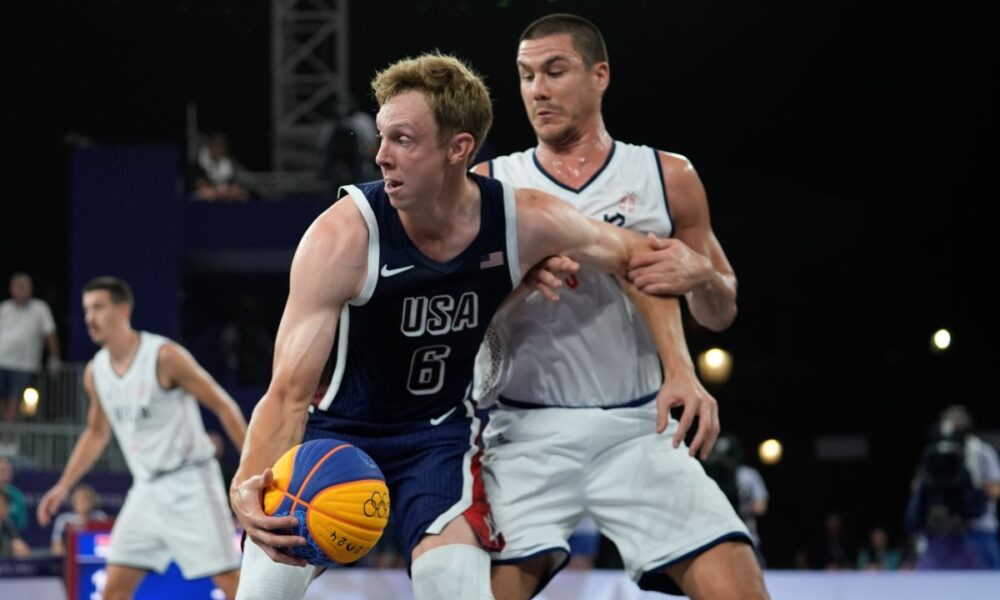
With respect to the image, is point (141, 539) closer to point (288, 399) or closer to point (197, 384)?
point (197, 384)

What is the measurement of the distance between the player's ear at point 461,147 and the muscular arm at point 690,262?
659 millimetres

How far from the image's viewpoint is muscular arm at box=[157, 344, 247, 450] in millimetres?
6695

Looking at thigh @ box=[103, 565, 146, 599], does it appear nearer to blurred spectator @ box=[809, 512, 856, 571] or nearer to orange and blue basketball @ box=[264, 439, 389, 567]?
orange and blue basketball @ box=[264, 439, 389, 567]

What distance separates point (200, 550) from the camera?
6.72 meters

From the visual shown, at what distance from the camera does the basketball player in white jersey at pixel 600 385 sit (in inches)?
154

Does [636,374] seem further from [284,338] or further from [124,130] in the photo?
[124,130]

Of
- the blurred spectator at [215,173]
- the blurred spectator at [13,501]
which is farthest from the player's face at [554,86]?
the blurred spectator at [215,173]

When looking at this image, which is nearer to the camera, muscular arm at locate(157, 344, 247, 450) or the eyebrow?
the eyebrow

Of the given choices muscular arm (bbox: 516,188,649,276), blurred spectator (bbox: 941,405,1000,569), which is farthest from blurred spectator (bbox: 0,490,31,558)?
muscular arm (bbox: 516,188,649,276)

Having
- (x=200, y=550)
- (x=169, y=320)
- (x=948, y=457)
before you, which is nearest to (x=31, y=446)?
(x=169, y=320)

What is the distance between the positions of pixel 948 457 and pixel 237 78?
5535mm

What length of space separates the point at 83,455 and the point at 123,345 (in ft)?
2.39

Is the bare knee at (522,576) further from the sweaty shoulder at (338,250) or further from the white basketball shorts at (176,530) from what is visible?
the white basketball shorts at (176,530)

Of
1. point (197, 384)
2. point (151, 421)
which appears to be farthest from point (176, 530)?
point (197, 384)
